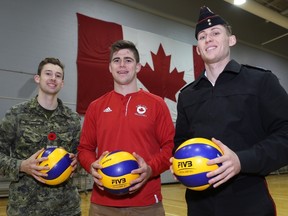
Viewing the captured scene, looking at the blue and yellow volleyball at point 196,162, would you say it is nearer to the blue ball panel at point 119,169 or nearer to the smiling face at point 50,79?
the blue ball panel at point 119,169

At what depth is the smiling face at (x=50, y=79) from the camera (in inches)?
104

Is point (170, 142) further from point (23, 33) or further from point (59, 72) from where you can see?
point (23, 33)

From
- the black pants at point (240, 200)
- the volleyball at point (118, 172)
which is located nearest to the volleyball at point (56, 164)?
the volleyball at point (118, 172)

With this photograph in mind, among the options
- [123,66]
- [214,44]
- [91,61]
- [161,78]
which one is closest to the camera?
[214,44]

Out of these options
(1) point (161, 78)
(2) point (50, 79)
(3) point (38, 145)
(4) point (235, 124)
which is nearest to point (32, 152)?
(3) point (38, 145)

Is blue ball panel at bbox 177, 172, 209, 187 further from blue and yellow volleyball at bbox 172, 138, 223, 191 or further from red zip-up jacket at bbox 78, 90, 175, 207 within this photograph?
red zip-up jacket at bbox 78, 90, 175, 207

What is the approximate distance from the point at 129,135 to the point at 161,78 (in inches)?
289

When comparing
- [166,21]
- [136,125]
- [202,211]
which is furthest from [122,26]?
[202,211]

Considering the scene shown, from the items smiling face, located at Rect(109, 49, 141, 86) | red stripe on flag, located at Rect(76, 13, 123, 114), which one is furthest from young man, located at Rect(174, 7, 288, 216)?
red stripe on flag, located at Rect(76, 13, 123, 114)

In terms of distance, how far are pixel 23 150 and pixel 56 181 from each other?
0.43 m

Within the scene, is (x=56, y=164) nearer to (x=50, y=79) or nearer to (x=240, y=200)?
(x=50, y=79)

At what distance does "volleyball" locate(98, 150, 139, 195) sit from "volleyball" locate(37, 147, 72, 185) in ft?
1.61

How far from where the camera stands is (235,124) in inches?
69.0

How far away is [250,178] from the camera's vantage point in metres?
1.71
